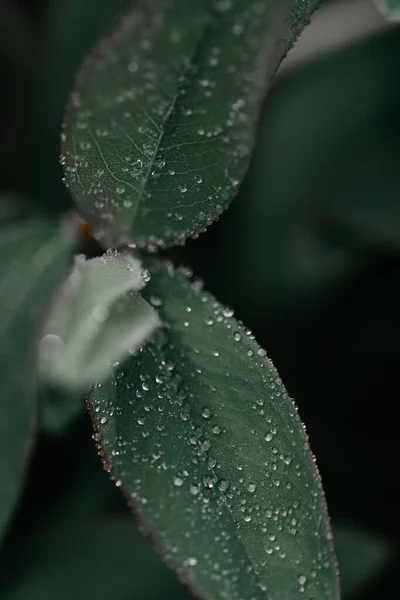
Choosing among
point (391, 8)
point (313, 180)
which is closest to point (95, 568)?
point (313, 180)

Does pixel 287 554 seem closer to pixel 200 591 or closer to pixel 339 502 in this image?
pixel 200 591

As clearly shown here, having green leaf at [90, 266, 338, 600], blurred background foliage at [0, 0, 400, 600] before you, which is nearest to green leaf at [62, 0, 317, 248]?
green leaf at [90, 266, 338, 600]

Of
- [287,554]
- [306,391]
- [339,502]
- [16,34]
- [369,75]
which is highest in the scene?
[16,34]

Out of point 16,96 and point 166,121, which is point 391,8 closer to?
point 166,121

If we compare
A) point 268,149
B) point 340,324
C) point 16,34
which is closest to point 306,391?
point 340,324

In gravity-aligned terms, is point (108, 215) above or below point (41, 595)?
above

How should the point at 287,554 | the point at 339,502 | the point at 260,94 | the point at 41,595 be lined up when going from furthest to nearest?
the point at 339,502, the point at 41,595, the point at 287,554, the point at 260,94
